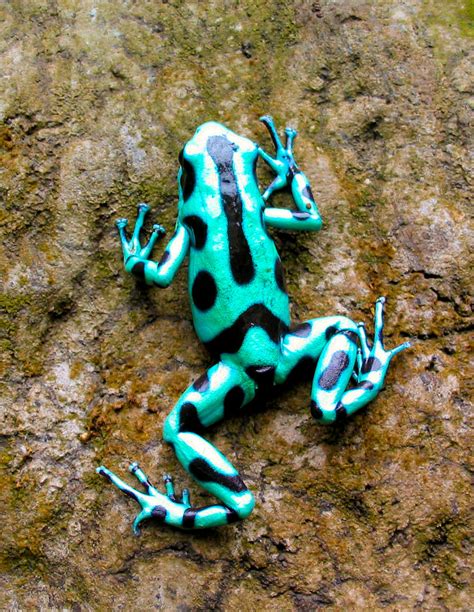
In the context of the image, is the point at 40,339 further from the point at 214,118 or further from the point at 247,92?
the point at 247,92

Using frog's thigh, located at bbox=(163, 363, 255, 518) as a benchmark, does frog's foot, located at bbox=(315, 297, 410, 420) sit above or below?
below

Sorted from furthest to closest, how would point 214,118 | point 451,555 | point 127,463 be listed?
point 214,118, point 127,463, point 451,555

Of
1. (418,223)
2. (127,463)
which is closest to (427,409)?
(418,223)

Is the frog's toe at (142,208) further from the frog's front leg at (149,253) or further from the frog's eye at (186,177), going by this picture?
the frog's eye at (186,177)

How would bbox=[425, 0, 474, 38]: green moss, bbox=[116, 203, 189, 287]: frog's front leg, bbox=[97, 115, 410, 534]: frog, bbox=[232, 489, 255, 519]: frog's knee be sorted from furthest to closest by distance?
bbox=[425, 0, 474, 38]: green moss < bbox=[116, 203, 189, 287]: frog's front leg < bbox=[97, 115, 410, 534]: frog < bbox=[232, 489, 255, 519]: frog's knee

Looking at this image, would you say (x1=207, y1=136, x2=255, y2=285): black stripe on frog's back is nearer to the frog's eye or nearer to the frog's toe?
the frog's eye

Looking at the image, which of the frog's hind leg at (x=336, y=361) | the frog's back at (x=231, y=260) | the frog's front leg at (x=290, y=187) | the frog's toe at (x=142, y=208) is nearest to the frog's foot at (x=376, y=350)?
A: the frog's hind leg at (x=336, y=361)

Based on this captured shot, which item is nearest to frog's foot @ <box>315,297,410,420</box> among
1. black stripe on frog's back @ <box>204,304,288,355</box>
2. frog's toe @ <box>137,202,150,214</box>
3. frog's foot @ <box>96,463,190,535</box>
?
black stripe on frog's back @ <box>204,304,288,355</box>
